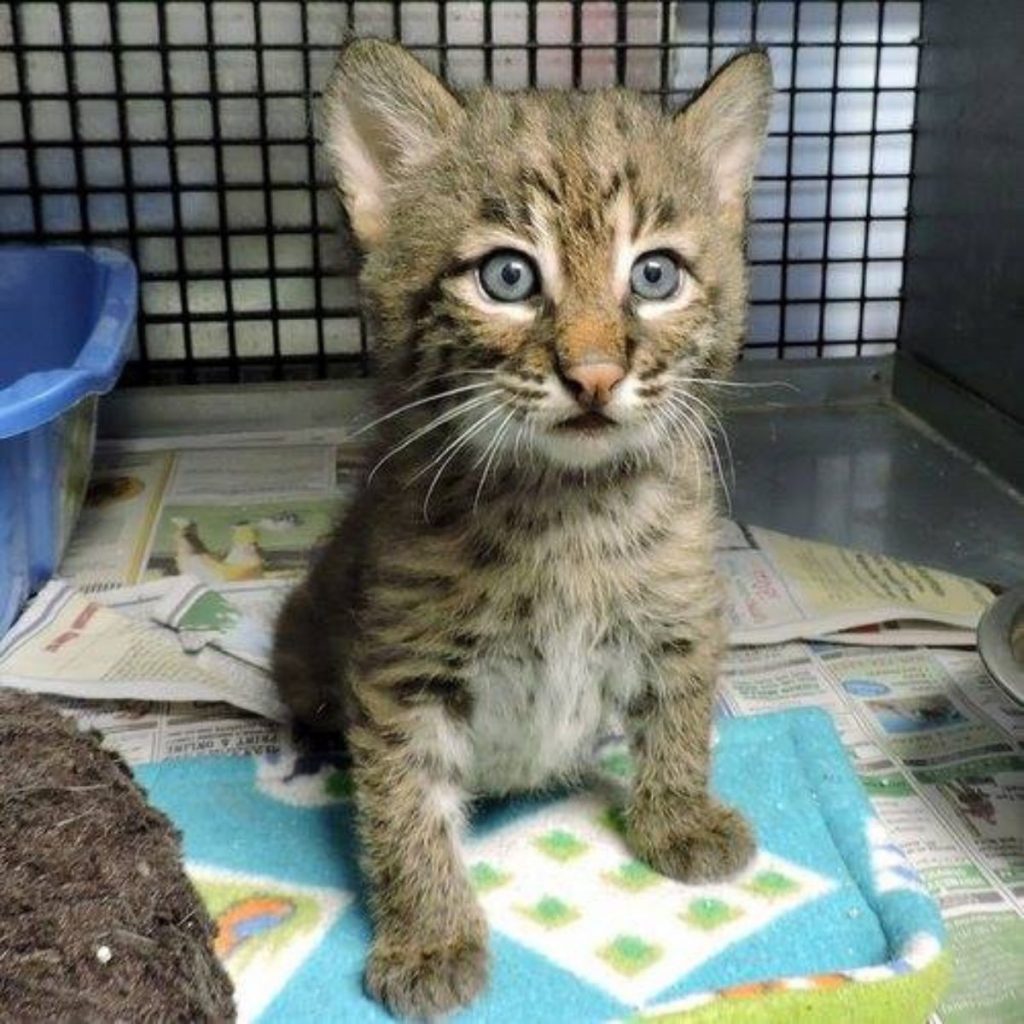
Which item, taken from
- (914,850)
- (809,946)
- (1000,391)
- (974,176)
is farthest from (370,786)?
(974,176)

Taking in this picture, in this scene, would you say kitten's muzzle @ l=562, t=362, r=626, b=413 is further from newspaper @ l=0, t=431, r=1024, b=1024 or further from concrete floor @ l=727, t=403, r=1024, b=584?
concrete floor @ l=727, t=403, r=1024, b=584

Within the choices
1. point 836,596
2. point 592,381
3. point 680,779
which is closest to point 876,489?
point 836,596

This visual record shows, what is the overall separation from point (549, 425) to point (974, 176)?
131 centimetres

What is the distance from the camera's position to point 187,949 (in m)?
0.81

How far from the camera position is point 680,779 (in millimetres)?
1073

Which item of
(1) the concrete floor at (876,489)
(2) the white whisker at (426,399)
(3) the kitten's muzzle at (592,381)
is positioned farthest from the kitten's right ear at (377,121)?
(1) the concrete floor at (876,489)

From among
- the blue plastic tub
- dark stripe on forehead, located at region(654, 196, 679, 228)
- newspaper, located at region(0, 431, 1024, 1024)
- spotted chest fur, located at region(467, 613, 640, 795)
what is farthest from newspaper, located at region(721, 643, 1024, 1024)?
the blue plastic tub

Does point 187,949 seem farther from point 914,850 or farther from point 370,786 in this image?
point 914,850

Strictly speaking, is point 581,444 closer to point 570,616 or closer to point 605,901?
point 570,616

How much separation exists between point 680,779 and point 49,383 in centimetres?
68

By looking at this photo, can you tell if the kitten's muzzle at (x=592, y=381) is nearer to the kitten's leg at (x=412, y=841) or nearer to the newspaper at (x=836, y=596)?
the kitten's leg at (x=412, y=841)

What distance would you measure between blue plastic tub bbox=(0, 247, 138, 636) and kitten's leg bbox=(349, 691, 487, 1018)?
0.54 m

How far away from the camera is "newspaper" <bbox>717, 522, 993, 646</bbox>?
56.6 inches

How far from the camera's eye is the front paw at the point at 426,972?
35.8 inches
